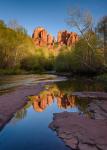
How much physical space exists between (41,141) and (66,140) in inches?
43.7

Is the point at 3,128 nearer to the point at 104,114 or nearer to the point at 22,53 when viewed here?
the point at 104,114

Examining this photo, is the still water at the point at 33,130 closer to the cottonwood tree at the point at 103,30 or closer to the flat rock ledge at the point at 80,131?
the flat rock ledge at the point at 80,131

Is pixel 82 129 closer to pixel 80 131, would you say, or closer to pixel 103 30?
pixel 80 131

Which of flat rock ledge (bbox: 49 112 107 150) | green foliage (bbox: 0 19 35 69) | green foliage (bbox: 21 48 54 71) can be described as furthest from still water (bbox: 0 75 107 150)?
green foliage (bbox: 21 48 54 71)

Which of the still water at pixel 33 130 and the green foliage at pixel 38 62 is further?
the green foliage at pixel 38 62

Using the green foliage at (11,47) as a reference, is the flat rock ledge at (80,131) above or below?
below

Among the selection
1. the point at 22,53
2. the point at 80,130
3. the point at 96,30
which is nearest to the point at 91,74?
the point at 96,30

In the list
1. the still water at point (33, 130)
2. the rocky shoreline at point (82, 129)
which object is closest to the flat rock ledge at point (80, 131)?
the rocky shoreline at point (82, 129)

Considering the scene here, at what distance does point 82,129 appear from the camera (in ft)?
40.0

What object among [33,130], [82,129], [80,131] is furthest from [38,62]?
[80,131]

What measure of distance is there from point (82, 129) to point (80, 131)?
39 cm

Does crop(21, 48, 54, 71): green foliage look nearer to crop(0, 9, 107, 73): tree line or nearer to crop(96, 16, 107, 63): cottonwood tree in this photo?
crop(0, 9, 107, 73): tree line

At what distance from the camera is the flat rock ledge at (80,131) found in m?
9.99

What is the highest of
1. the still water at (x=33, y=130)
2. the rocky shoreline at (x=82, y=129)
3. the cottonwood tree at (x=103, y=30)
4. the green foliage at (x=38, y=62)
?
the cottonwood tree at (x=103, y=30)
